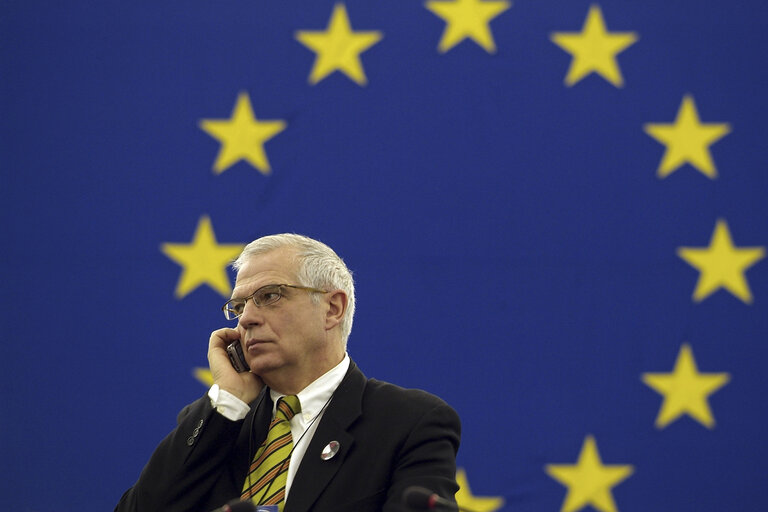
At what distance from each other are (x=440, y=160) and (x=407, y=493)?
6.46 ft

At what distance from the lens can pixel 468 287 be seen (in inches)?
120

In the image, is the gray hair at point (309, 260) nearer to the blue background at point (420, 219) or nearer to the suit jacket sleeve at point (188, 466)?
the suit jacket sleeve at point (188, 466)

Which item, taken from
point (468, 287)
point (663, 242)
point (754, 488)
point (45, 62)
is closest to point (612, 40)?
point (663, 242)

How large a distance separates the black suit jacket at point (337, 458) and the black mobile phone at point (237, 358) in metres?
0.10

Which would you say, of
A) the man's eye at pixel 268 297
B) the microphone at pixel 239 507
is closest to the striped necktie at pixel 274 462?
the man's eye at pixel 268 297

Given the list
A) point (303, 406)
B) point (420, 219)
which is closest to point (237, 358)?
point (303, 406)

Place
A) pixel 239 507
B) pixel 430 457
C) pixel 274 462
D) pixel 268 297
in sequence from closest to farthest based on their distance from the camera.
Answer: pixel 239 507, pixel 430 457, pixel 274 462, pixel 268 297

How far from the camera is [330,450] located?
1767 mm

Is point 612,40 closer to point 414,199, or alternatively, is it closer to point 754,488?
point 414,199

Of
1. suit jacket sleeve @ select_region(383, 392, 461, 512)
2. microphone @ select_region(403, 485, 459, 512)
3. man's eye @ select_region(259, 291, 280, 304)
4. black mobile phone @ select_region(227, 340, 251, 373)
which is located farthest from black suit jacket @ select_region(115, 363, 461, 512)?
microphone @ select_region(403, 485, 459, 512)

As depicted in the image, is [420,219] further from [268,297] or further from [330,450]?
[330,450]

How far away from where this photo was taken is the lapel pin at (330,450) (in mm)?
1759

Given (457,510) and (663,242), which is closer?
(457,510)

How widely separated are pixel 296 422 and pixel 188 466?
248mm
